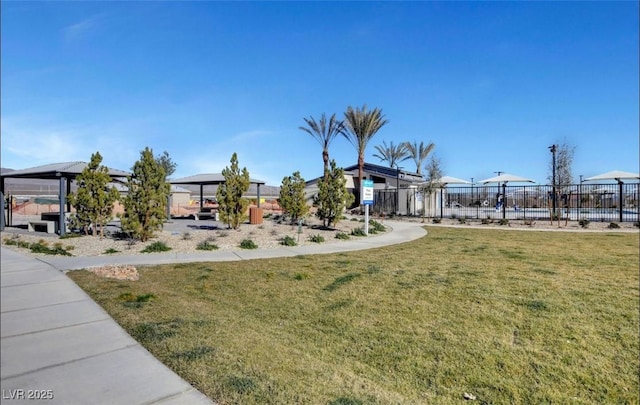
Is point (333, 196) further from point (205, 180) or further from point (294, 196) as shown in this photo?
point (205, 180)

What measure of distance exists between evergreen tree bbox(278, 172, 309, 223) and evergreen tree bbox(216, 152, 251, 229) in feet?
10.5

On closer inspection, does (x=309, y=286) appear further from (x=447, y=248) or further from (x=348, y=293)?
(x=447, y=248)

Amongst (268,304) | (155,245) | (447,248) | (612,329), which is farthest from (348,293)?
(155,245)

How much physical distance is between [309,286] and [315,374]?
311 centimetres

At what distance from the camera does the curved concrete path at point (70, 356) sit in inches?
108

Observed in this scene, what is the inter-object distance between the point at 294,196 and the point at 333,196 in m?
2.32

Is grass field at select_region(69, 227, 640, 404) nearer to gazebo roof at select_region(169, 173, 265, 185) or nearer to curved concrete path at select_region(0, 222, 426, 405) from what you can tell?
curved concrete path at select_region(0, 222, 426, 405)

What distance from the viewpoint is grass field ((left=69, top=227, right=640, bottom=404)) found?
3.00 metres

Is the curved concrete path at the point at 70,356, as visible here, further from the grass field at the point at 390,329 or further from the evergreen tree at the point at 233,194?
the evergreen tree at the point at 233,194

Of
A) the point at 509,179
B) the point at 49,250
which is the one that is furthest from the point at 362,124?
the point at 49,250

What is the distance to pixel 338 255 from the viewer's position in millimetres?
9680

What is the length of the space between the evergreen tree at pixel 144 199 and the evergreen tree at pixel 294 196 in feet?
21.5

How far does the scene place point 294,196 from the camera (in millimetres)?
17156

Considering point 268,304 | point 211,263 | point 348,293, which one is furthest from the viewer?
point 211,263
